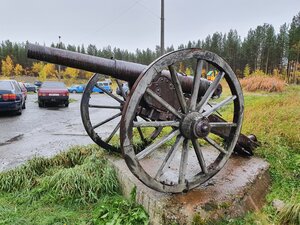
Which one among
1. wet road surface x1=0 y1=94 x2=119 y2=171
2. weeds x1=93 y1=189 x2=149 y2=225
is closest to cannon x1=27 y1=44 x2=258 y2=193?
weeds x1=93 y1=189 x2=149 y2=225

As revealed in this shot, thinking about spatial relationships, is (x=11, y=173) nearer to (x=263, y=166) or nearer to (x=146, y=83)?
(x=146, y=83)

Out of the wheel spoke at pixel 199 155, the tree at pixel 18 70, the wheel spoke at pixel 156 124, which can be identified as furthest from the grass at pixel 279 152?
the tree at pixel 18 70

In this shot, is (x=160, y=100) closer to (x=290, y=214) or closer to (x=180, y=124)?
(x=180, y=124)

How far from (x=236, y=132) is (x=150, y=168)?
4.42 feet

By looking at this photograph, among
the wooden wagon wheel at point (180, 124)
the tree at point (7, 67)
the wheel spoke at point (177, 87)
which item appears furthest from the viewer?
the tree at point (7, 67)

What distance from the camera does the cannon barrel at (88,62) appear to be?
3254 millimetres

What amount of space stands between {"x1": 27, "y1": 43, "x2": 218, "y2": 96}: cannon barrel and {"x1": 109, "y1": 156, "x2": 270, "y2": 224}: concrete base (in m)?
1.36

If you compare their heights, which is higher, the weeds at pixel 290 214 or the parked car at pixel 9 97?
the parked car at pixel 9 97

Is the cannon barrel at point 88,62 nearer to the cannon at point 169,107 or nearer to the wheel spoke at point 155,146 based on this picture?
the cannon at point 169,107

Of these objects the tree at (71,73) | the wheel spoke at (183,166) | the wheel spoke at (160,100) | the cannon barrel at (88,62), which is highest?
the cannon barrel at (88,62)

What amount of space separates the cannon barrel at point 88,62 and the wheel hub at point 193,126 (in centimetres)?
76

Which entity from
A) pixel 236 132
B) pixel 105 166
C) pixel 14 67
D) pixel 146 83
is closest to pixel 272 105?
pixel 236 132

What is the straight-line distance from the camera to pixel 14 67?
84375 mm

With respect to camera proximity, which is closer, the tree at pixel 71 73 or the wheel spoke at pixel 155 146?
the wheel spoke at pixel 155 146
